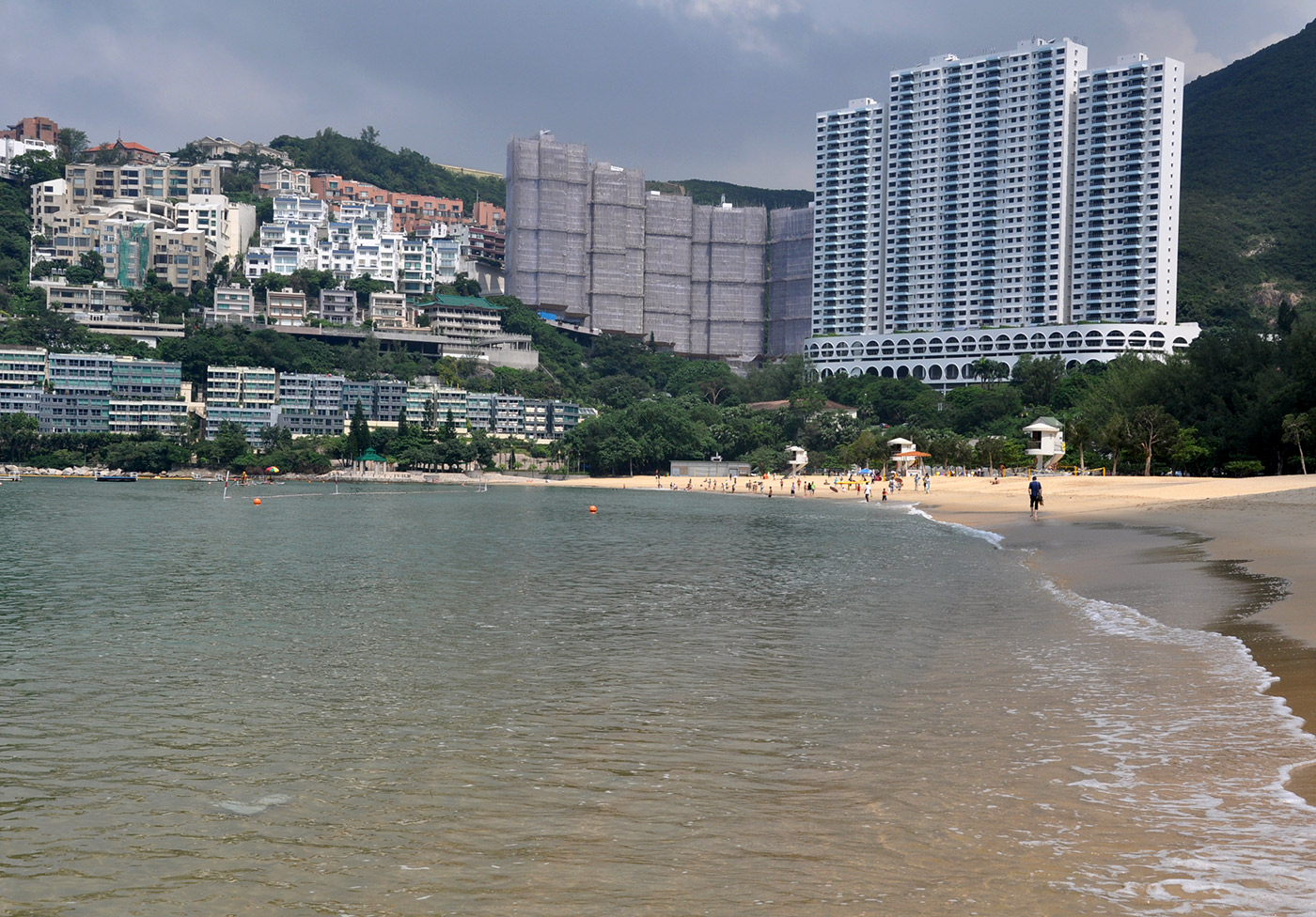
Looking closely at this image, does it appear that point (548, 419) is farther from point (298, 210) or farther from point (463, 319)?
point (298, 210)

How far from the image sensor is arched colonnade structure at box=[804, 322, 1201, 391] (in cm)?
13662

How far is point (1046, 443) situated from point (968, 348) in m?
70.9

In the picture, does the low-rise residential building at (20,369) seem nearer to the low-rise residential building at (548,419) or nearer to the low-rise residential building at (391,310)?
the low-rise residential building at (391,310)

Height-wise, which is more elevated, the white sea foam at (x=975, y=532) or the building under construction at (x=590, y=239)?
Answer: the building under construction at (x=590, y=239)

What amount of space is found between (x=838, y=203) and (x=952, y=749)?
165356mm

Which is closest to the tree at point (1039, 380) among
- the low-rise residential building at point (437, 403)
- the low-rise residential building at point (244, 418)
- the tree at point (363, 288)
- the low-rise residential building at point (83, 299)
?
the low-rise residential building at point (437, 403)

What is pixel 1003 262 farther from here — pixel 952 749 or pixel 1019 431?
pixel 952 749

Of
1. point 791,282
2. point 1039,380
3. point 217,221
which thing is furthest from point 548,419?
point 217,221

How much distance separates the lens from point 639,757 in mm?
10164

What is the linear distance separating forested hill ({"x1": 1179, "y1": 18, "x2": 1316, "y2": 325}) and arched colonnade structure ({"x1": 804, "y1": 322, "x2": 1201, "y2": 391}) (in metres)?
14.8

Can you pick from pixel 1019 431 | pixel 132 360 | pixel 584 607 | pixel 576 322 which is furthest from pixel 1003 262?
pixel 584 607

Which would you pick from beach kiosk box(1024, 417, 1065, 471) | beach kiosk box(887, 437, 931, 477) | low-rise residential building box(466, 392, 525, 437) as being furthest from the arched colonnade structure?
beach kiosk box(1024, 417, 1065, 471)

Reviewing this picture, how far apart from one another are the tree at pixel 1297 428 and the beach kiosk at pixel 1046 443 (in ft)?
93.7

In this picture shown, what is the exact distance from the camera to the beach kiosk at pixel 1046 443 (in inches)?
3152
